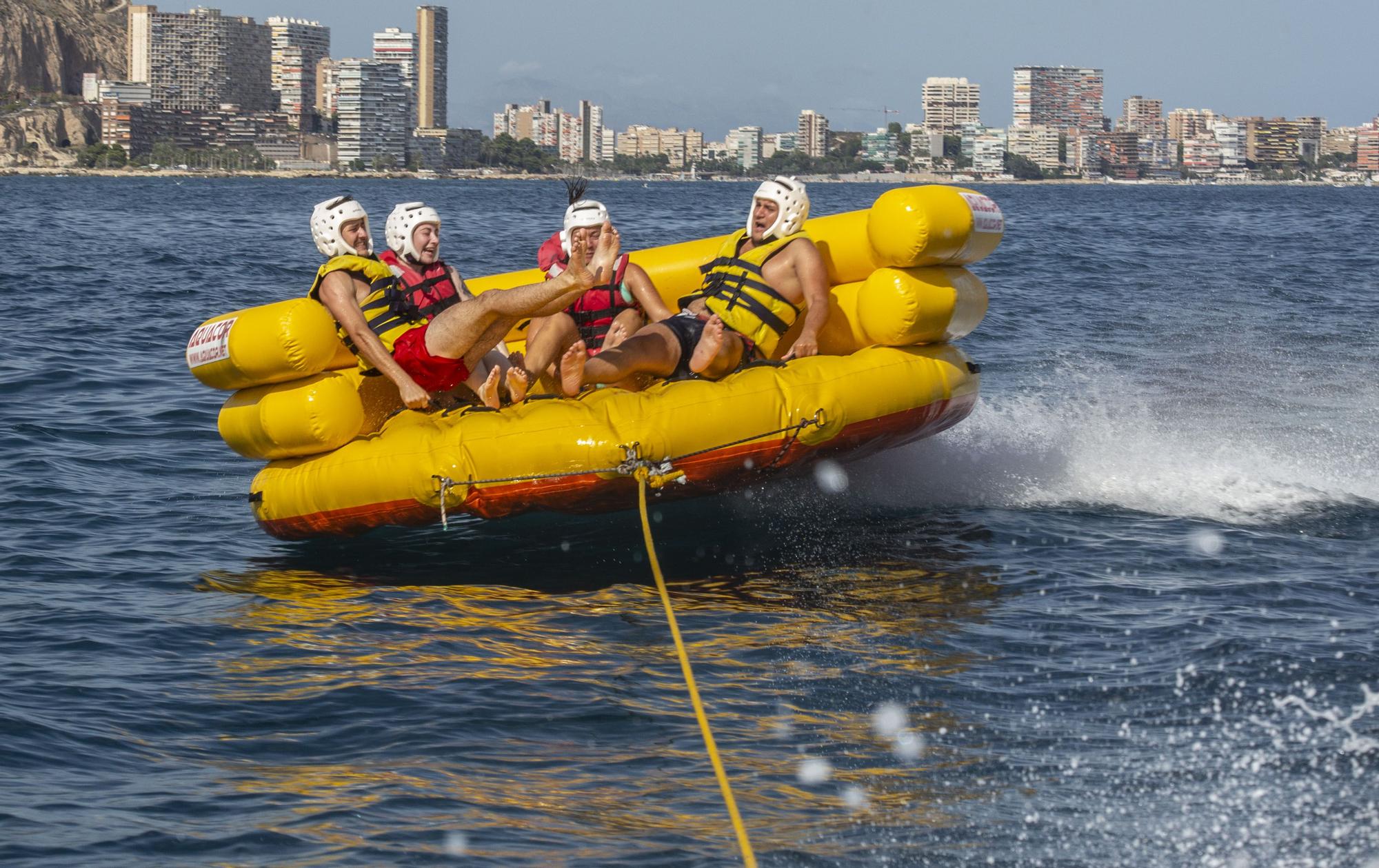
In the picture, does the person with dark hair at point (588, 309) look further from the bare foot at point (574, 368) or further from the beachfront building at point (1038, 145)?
the beachfront building at point (1038, 145)

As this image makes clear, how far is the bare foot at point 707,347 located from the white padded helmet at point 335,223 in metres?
1.52

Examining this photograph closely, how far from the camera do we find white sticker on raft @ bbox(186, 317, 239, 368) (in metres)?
6.44

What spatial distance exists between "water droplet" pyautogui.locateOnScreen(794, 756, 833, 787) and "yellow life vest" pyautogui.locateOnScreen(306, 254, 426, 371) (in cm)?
302

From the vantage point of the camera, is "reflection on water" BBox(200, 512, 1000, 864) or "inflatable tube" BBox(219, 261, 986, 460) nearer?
"reflection on water" BBox(200, 512, 1000, 864)

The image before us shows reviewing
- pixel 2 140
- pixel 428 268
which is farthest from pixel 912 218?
pixel 2 140

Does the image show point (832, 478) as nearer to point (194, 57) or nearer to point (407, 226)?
point (407, 226)

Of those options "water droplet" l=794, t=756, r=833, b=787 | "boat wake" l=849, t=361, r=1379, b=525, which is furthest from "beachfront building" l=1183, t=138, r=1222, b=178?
"water droplet" l=794, t=756, r=833, b=787

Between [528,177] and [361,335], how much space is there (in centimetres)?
12898

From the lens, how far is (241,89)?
576 feet

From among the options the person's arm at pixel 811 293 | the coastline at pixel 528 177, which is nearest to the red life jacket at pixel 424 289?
the person's arm at pixel 811 293

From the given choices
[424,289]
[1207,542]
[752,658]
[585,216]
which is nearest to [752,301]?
[585,216]

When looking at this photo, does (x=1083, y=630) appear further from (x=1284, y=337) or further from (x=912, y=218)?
(x=1284, y=337)

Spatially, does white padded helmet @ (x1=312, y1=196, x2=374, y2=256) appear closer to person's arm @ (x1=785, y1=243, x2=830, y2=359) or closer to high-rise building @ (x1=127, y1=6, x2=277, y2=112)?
person's arm @ (x1=785, y1=243, x2=830, y2=359)

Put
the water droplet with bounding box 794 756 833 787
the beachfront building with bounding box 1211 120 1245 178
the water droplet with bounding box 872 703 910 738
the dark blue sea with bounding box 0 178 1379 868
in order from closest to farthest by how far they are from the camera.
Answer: the dark blue sea with bounding box 0 178 1379 868 < the water droplet with bounding box 794 756 833 787 < the water droplet with bounding box 872 703 910 738 < the beachfront building with bounding box 1211 120 1245 178
